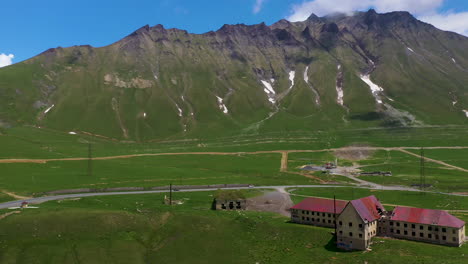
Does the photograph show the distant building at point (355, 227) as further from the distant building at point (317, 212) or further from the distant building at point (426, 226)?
the distant building at point (317, 212)

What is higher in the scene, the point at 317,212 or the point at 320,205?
the point at 320,205

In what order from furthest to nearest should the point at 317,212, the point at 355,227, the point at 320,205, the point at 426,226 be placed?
the point at 320,205 < the point at 317,212 < the point at 426,226 < the point at 355,227

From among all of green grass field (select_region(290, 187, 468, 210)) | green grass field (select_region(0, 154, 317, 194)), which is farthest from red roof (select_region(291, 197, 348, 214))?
green grass field (select_region(0, 154, 317, 194))

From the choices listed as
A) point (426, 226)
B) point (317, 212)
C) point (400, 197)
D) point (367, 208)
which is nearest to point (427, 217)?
point (426, 226)

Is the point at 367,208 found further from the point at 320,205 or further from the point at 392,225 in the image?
the point at 320,205

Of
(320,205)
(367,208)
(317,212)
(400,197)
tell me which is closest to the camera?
(367,208)

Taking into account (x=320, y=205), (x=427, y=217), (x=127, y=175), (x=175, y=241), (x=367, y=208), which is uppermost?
(x=367, y=208)

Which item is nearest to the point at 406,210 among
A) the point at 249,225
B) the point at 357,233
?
the point at 357,233
